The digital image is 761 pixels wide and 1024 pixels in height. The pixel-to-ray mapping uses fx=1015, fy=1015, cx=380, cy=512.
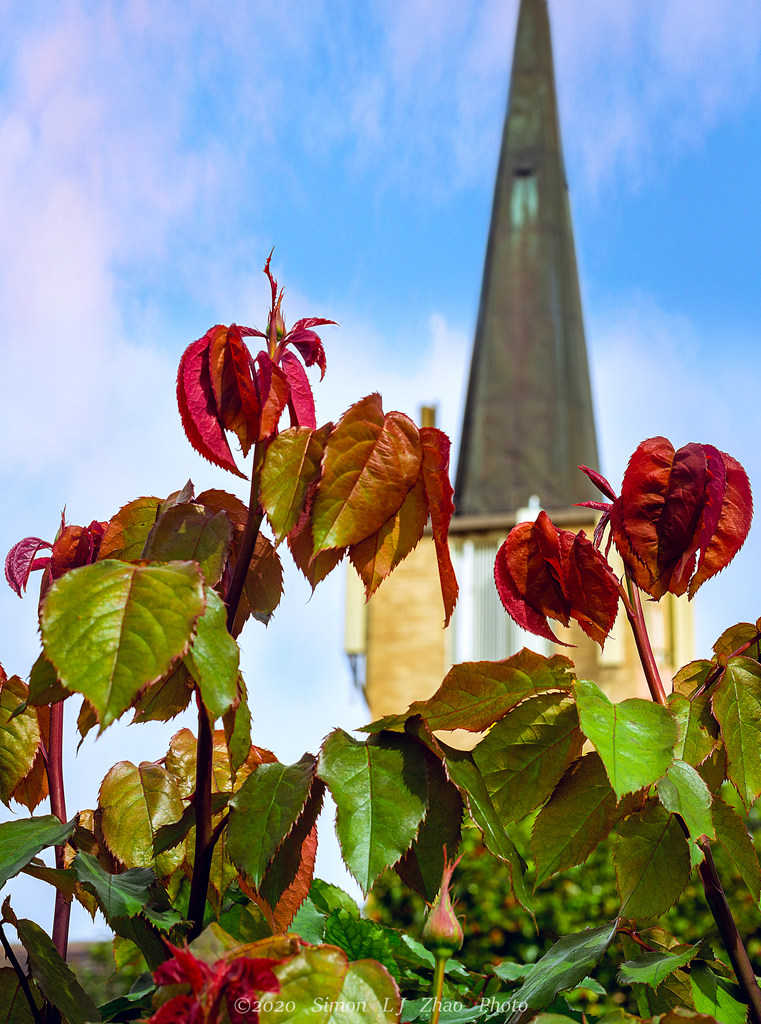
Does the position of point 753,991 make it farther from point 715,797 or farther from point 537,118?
point 537,118

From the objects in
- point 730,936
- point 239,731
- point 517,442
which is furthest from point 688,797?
point 517,442

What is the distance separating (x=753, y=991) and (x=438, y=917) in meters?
0.32

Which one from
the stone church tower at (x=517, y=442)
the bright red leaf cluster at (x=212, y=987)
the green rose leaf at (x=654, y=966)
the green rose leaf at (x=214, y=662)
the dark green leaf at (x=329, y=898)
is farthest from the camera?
the stone church tower at (x=517, y=442)

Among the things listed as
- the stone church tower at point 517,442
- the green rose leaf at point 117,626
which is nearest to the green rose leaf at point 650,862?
the green rose leaf at point 117,626

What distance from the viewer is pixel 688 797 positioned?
61cm

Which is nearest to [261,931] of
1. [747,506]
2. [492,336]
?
[747,506]

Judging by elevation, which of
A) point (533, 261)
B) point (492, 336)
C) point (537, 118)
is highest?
point (537, 118)

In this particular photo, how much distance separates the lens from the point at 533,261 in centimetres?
1437

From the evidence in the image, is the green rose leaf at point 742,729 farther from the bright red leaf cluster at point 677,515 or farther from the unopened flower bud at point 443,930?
the unopened flower bud at point 443,930

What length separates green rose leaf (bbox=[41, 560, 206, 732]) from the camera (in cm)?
51

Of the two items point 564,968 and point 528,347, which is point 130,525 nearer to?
point 564,968

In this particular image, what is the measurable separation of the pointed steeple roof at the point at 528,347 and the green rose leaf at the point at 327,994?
12.4 metres

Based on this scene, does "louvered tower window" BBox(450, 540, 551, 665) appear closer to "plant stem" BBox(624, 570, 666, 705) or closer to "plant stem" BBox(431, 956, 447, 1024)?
"plant stem" BBox(624, 570, 666, 705)

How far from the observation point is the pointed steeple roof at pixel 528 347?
13344 millimetres
